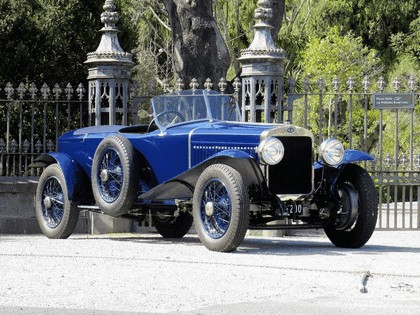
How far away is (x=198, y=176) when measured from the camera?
41.0 ft

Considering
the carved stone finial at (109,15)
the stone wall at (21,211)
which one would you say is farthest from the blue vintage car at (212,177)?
the carved stone finial at (109,15)

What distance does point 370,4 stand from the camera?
129ft

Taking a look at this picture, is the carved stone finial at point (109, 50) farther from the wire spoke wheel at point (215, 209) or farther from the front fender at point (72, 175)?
the wire spoke wheel at point (215, 209)

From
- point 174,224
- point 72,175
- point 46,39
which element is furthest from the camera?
point 46,39

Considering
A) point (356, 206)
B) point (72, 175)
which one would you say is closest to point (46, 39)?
point (72, 175)

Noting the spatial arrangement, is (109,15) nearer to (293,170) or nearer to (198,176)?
(198,176)

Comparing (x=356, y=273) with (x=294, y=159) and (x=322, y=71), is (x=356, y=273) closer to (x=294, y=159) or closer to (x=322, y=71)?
(x=294, y=159)

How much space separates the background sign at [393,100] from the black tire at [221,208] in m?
4.90

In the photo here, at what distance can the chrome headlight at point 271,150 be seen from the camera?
11820 millimetres

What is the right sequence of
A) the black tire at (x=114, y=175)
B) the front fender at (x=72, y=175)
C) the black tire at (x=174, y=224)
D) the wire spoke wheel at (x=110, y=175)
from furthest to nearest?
the black tire at (x=174, y=224)
the front fender at (x=72, y=175)
the wire spoke wheel at (x=110, y=175)
the black tire at (x=114, y=175)

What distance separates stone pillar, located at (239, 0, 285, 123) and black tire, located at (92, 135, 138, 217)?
314cm

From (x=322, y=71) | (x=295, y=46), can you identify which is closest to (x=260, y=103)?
(x=322, y=71)

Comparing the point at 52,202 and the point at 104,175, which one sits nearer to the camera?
the point at 104,175

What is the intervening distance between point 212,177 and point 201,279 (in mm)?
2908
